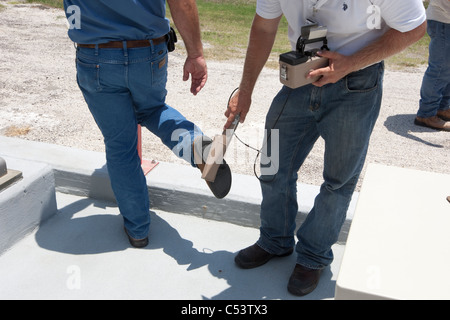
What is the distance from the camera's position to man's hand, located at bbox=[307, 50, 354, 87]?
7.02ft

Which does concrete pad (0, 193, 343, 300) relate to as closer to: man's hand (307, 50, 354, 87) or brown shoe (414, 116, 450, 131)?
man's hand (307, 50, 354, 87)

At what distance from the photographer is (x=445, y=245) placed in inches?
63.2

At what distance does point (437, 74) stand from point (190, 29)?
3.38 m

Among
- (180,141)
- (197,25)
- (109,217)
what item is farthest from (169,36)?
(109,217)

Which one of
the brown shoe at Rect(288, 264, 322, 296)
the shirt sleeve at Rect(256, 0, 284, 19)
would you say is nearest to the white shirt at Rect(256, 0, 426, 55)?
the shirt sleeve at Rect(256, 0, 284, 19)

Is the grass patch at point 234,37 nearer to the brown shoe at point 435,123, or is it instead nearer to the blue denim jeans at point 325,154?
the brown shoe at point 435,123

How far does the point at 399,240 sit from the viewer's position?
162cm

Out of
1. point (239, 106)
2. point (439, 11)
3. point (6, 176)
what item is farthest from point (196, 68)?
point (439, 11)

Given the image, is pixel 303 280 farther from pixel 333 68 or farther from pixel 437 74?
pixel 437 74

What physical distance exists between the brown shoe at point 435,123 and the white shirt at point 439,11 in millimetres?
958

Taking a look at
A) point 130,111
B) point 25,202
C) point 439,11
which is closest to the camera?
point 130,111

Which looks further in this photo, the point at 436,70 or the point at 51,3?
the point at 51,3

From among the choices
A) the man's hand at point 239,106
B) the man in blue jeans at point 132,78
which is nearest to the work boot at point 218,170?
the man in blue jeans at point 132,78

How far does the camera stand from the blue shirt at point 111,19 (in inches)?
97.1
